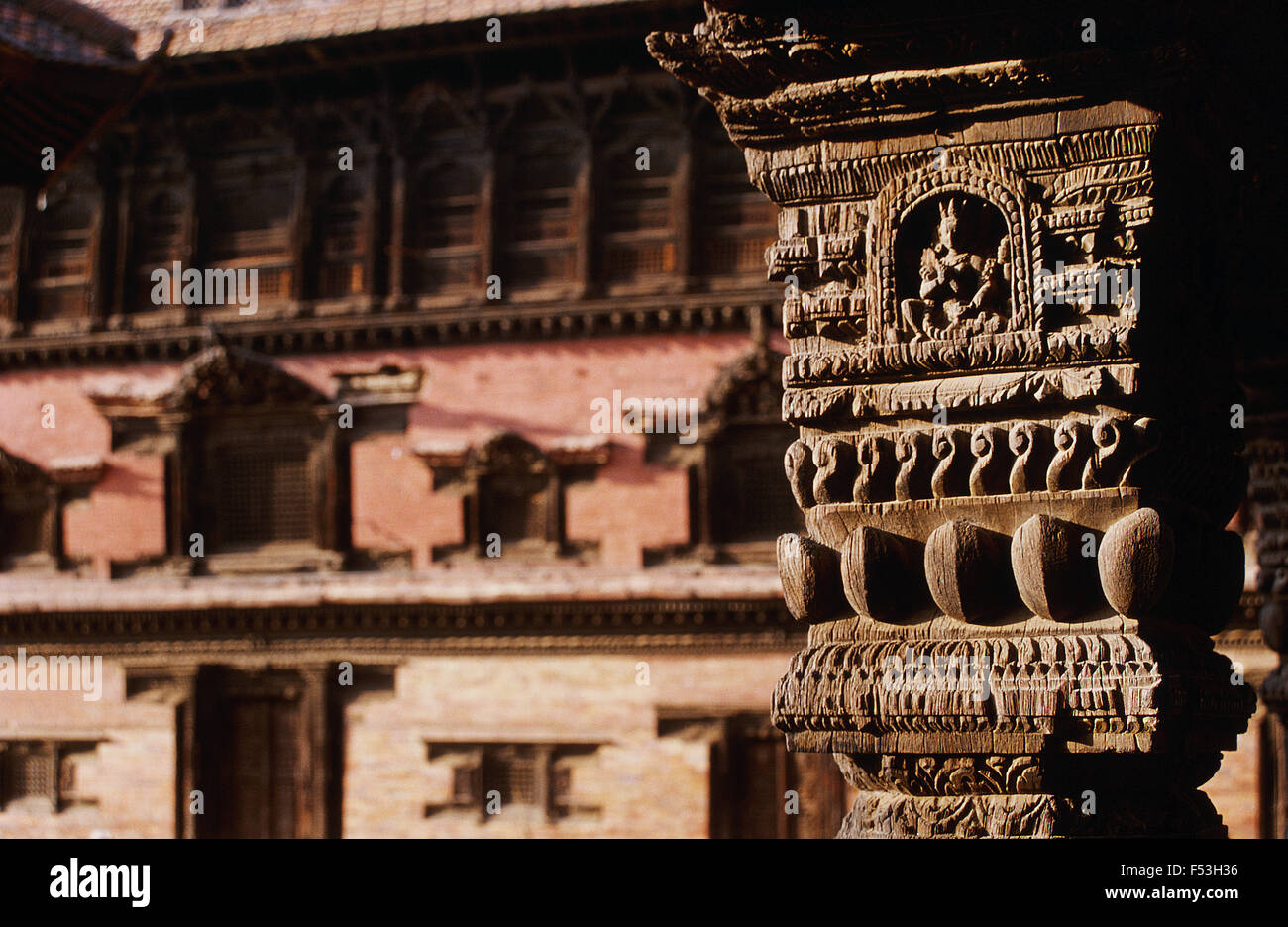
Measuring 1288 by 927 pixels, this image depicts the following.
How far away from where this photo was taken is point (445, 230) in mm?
19125

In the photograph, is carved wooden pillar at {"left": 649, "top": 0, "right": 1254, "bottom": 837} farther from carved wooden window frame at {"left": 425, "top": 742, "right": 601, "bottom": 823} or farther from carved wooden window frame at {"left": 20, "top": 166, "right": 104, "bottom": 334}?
carved wooden window frame at {"left": 20, "top": 166, "right": 104, "bottom": 334}

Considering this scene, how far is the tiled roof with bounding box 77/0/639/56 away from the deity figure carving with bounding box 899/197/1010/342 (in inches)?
595

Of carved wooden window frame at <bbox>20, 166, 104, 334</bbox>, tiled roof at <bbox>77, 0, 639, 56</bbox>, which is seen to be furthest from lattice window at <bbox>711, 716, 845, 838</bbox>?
carved wooden window frame at <bbox>20, 166, 104, 334</bbox>

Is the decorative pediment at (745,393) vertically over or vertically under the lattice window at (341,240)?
under

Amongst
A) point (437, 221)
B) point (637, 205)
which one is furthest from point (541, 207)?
point (437, 221)

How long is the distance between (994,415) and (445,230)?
16.5 metres

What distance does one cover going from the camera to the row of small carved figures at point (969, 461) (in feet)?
9.87

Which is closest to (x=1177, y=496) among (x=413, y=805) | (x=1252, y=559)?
(x=1252, y=559)

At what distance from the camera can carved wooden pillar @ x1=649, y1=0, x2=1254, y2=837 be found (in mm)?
3006

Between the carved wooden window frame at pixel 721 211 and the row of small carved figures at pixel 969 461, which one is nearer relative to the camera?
the row of small carved figures at pixel 969 461

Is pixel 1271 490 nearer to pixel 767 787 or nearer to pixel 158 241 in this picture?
pixel 767 787

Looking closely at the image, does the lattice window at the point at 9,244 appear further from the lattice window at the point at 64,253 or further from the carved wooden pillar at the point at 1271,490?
the carved wooden pillar at the point at 1271,490

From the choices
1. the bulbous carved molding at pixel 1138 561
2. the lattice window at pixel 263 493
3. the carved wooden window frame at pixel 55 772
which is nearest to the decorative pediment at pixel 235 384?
the lattice window at pixel 263 493
